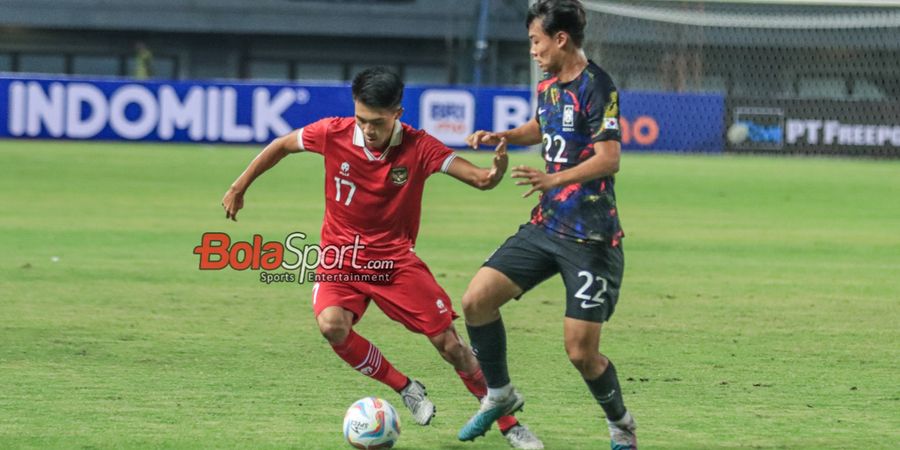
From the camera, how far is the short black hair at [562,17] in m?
6.45

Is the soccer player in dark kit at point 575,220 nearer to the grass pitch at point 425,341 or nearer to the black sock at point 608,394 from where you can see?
the black sock at point 608,394

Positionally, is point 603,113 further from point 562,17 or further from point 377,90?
point 377,90

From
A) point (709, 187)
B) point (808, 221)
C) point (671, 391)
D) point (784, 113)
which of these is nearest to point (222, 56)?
point (784, 113)

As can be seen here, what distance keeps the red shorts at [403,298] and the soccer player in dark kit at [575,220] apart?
15.5 inches

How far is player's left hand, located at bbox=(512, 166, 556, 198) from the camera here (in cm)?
598

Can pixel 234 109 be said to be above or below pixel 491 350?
below

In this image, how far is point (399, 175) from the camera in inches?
278

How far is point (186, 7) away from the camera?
148ft

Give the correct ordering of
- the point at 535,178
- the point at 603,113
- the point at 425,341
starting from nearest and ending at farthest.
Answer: the point at 535,178 → the point at 603,113 → the point at 425,341

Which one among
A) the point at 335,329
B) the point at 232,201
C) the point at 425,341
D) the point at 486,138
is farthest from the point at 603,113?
the point at 425,341

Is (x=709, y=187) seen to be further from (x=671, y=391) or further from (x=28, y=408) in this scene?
(x=28, y=408)

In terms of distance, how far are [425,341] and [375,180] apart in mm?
2900

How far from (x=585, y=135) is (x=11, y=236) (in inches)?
406

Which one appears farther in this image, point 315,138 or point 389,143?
point 315,138
